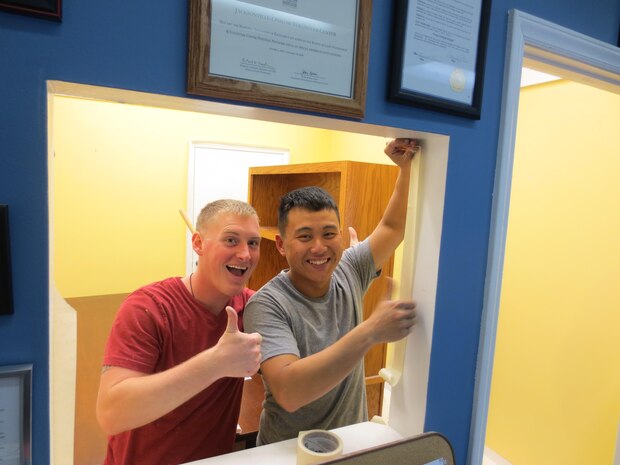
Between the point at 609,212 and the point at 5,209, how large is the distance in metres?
2.11

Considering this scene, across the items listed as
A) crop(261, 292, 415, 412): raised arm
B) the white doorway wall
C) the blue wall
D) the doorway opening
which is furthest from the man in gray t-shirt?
the white doorway wall

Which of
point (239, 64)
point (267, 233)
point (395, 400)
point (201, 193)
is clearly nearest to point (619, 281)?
point (395, 400)

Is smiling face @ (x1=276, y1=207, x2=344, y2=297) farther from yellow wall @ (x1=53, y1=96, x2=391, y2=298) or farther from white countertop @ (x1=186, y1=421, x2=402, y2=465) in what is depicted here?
yellow wall @ (x1=53, y1=96, x2=391, y2=298)

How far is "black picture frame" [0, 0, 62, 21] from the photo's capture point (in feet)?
1.72

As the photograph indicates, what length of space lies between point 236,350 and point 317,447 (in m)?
0.26

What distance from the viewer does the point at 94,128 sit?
109 inches

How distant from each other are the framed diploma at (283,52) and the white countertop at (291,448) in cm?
70

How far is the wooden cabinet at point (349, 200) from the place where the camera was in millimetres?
1871

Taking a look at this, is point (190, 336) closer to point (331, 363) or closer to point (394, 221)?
Answer: point (331, 363)

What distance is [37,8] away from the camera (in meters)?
0.54

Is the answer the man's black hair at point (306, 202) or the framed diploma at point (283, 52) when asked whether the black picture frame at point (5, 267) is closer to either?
the framed diploma at point (283, 52)

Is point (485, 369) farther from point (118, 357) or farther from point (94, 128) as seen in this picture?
point (94, 128)

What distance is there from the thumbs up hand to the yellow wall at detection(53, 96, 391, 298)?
232 centimetres

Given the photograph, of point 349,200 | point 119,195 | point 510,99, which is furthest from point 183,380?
point 119,195
